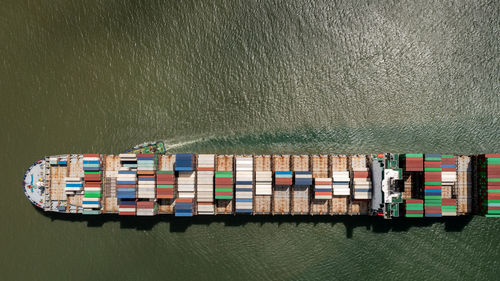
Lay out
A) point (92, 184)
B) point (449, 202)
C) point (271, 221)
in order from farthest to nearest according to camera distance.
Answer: point (271, 221)
point (92, 184)
point (449, 202)

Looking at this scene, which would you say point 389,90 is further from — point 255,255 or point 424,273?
point 255,255

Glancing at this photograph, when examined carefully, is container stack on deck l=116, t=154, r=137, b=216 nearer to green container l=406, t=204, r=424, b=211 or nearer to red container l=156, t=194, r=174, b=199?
red container l=156, t=194, r=174, b=199

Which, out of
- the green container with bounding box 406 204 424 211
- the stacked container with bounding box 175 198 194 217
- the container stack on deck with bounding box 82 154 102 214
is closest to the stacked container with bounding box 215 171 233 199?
the stacked container with bounding box 175 198 194 217

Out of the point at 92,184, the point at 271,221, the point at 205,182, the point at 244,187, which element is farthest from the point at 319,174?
the point at 92,184

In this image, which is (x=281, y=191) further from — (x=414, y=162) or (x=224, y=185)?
→ (x=414, y=162)

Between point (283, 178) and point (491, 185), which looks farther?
point (283, 178)

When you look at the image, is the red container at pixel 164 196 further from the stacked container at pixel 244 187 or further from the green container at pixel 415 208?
the green container at pixel 415 208
